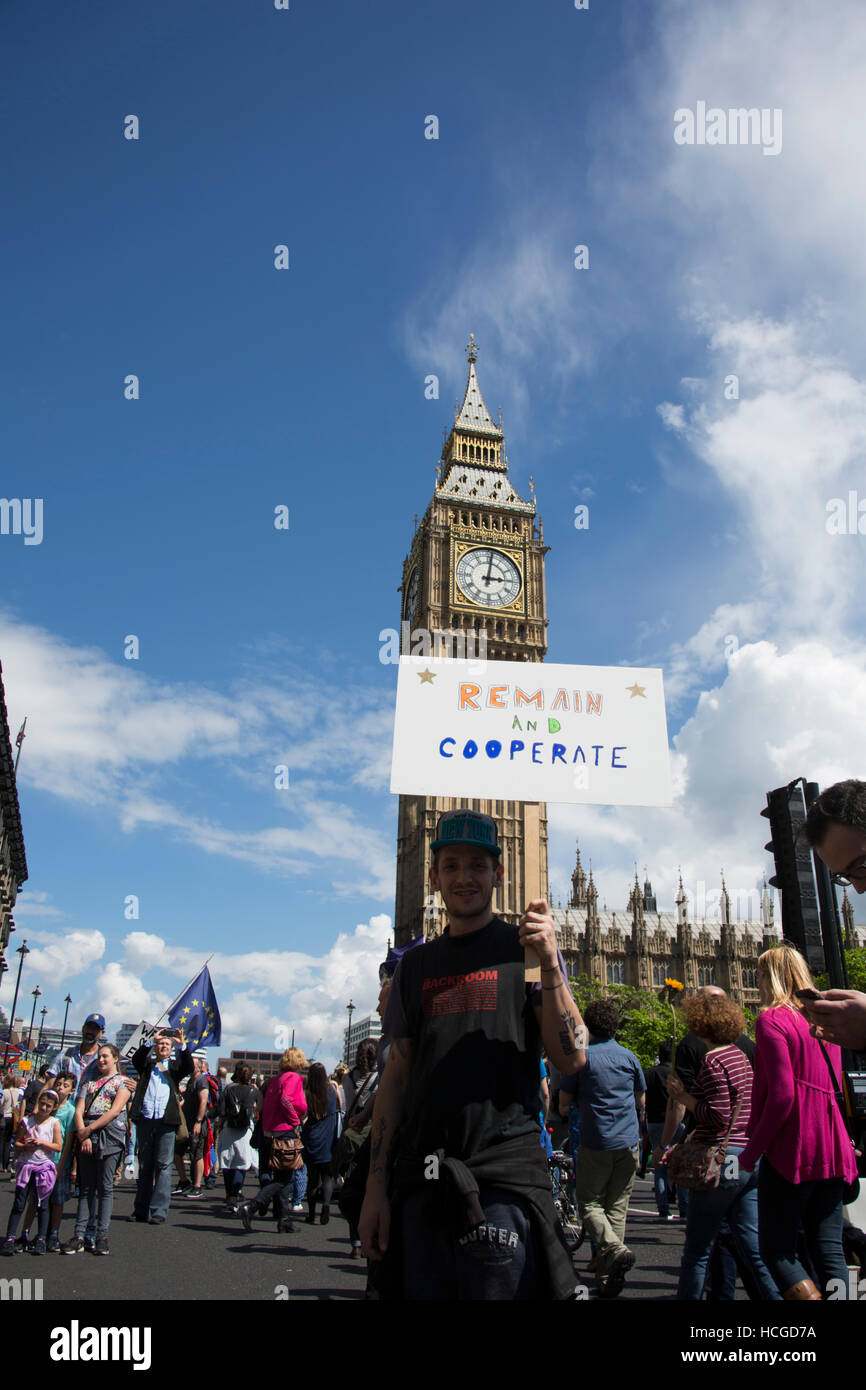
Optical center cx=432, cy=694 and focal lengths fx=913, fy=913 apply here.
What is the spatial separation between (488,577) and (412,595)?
7707mm

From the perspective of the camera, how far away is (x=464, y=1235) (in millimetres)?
2727

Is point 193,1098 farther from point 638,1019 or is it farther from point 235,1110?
point 638,1019

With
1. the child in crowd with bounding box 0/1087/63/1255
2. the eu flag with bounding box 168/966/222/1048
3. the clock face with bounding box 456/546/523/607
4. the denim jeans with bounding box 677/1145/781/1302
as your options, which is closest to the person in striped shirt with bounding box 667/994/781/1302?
the denim jeans with bounding box 677/1145/781/1302

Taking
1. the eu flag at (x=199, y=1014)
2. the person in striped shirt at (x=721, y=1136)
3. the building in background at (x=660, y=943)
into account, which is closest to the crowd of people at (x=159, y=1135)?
the eu flag at (x=199, y=1014)

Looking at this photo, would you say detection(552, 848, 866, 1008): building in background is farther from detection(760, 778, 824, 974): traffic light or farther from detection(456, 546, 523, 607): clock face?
detection(760, 778, 824, 974): traffic light

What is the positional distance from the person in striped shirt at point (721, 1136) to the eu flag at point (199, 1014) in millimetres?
13945

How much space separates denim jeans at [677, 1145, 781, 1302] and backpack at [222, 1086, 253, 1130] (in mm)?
8761

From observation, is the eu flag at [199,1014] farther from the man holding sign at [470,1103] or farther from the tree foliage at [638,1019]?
the tree foliage at [638,1019]

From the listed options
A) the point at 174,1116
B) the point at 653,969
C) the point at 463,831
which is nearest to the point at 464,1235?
the point at 463,831

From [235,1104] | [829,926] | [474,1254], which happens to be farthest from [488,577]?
[474,1254]

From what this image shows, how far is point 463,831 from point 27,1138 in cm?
754
